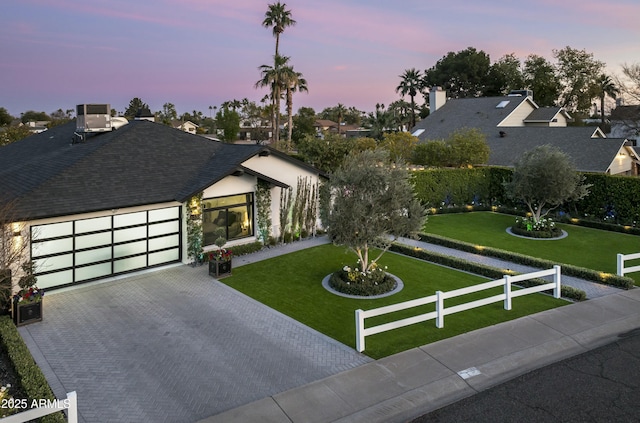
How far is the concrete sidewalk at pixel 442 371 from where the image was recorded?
7.96 m

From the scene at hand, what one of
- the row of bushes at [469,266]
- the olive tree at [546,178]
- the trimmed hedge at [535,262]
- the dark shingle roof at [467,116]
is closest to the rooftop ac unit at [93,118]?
the row of bushes at [469,266]

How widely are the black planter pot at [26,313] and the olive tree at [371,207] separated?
903 cm

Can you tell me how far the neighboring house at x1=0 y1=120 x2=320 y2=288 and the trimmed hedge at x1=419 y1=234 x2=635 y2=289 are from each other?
23.4 feet

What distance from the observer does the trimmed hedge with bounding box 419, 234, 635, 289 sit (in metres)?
14.7

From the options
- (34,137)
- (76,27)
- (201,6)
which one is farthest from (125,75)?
(201,6)

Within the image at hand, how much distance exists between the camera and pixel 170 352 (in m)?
10.6

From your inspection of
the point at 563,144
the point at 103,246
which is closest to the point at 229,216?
the point at 103,246

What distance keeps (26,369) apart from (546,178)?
22.2 m

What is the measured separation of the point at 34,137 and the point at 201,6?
13756mm

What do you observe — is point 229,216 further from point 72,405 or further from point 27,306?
point 72,405

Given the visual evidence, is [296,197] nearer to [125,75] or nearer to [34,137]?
[34,137]

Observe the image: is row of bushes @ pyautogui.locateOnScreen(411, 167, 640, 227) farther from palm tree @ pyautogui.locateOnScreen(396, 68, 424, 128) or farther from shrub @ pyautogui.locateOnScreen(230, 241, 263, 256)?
palm tree @ pyautogui.locateOnScreen(396, 68, 424, 128)

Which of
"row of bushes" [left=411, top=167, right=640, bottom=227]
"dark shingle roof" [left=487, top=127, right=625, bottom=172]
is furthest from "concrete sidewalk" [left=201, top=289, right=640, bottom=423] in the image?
"dark shingle roof" [left=487, top=127, right=625, bottom=172]

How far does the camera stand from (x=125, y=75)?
41.6 meters
